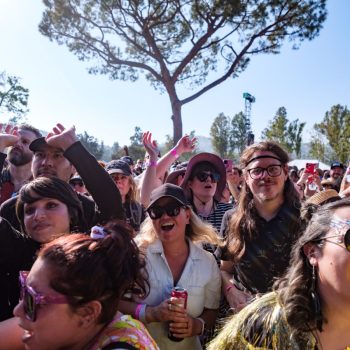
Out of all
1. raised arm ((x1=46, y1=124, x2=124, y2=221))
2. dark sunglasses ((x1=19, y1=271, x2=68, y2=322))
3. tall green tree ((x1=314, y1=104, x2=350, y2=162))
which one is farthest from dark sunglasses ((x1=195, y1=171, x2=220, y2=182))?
tall green tree ((x1=314, y1=104, x2=350, y2=162))

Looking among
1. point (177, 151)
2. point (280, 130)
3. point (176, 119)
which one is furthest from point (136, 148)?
point (177, 151)

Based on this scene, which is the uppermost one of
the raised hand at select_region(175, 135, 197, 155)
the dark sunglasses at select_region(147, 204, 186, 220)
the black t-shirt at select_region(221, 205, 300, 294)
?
the raised hand at select_region(175, 135, 197, 155)

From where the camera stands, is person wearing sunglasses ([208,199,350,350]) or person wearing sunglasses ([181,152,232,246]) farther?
person wearing sunglasses ([181,152,232,246])

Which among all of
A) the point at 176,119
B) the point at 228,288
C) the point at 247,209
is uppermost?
the point at 176,119

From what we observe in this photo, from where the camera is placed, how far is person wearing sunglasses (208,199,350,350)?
145 cm

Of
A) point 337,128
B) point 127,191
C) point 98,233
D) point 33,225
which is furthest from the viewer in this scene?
point 337,128

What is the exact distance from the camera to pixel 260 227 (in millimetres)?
2561

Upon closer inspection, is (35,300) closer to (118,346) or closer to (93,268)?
(93,268)

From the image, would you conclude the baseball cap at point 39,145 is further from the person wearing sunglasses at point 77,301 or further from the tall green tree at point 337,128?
the tall green tree at point 337,128

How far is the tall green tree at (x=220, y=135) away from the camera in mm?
64125

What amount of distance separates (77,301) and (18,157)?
2589 mm

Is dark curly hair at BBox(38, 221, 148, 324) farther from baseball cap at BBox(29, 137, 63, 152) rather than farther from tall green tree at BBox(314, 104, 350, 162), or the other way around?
tall green tree at BBox(314, 104, 350, 162)

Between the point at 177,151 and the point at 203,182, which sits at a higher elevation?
the point at 177,151

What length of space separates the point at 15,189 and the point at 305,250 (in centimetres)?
277
